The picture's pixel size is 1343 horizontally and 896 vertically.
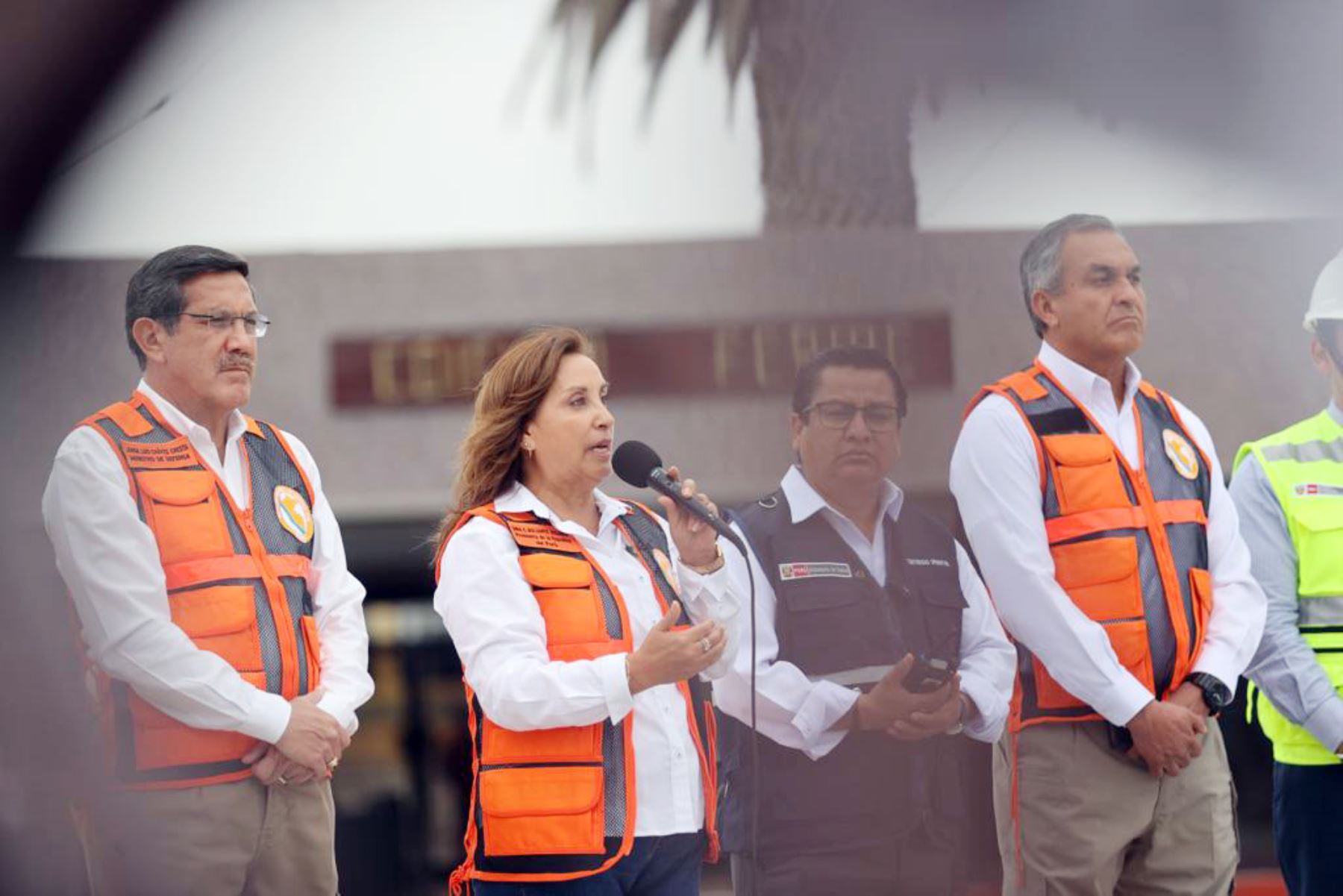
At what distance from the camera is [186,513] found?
175 cm

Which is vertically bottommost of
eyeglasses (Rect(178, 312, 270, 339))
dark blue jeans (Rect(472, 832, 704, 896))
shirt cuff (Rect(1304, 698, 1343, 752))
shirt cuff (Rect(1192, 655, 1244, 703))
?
dark blue jeans (Rect(472, 832, 704, 896))

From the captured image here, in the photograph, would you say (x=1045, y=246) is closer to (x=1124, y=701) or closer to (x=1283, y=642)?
(x=1124, y=701)

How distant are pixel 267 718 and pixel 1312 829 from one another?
1.65m

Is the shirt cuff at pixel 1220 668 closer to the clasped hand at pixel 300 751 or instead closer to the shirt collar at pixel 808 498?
the shirt collar at pixel 808 498

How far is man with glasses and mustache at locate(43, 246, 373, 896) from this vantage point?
144 centimetres

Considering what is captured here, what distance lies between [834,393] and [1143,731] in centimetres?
123

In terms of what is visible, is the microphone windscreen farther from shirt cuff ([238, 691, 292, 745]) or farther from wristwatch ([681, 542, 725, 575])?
shirt cuff ([238, 691, 292, 745])

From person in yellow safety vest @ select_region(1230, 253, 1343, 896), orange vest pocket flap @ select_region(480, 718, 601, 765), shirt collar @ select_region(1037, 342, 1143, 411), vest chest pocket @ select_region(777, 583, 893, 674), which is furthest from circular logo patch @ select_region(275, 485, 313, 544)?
person in yellow safety vest @ select_region(1230, 253, 1343, 896)

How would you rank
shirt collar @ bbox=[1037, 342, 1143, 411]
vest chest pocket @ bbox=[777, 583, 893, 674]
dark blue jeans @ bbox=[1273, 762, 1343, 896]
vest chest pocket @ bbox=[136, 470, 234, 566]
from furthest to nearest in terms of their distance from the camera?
dark blue jeans @ bbox=[1273, 762, 1343, 896]
shirt collar @ bbox=[1037, 342, 1143, 411]
vest chest pocket @ bbox=[136, 470, 234, 566]
vest chest pocket @ bbox=[777, 583, 893, 674]

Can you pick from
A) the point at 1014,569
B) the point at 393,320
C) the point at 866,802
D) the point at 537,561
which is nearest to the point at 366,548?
the point at 393,320

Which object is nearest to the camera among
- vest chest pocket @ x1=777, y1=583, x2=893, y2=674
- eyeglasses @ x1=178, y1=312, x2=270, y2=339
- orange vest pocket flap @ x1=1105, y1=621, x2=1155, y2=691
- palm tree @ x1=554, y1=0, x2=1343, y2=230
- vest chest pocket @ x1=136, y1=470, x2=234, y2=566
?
palm tree @ x1=554, y1=0, x2=1343, y2=230

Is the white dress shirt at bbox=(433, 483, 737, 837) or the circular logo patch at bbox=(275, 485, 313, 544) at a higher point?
the circular logo patch at bbox=(275, 485, 313, 544)

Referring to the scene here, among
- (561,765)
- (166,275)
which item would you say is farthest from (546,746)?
(166,275)

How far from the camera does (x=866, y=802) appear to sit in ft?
2.95
